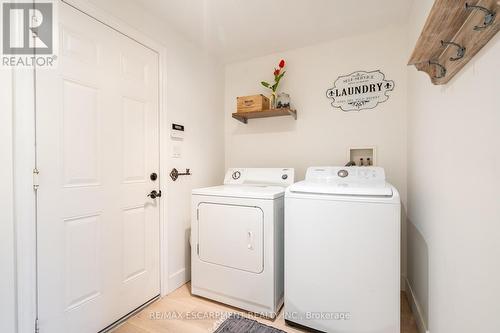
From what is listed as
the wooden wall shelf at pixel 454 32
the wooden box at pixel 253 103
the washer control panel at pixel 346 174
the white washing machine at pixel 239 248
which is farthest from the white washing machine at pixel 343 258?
the wooden box at pixel 253 103

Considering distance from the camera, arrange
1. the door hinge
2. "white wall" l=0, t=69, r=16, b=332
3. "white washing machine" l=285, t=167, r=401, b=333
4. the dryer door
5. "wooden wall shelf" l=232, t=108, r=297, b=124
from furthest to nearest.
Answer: "wooden wall shelf" l=232, t=108, r=297, b=124 → the dryer door → "white washing machine" l=285, t=167, r=401, b=333 → the door hinge → "white wall" l=0, t=69, r=16, b=332

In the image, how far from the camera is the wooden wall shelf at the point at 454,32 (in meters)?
0.64

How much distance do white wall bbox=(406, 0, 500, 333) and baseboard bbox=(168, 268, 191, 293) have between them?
6.00 feet

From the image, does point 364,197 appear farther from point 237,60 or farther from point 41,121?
point 237,60

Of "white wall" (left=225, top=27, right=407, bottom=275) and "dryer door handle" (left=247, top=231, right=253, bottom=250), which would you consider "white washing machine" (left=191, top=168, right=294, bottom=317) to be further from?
"white wall" (left=225, top=27, right=407, bottom=275)

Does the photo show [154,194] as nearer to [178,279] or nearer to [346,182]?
[178,279]

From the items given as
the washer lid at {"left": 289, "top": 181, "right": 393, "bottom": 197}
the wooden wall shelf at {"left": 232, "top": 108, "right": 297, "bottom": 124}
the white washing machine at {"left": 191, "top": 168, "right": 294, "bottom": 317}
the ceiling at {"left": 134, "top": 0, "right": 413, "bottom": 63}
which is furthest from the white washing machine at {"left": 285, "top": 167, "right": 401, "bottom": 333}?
the ceiling at {"left": 134, "top": 0, "right": 413, "bottom": 63}

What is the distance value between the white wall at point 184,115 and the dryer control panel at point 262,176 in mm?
289

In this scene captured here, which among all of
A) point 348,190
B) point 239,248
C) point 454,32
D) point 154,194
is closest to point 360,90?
point 348,190

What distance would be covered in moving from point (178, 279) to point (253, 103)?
1818mm

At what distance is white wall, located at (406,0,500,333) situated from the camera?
2.28 feet

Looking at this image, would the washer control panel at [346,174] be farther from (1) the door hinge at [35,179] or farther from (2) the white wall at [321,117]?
(1) the door hinge at [35,179]

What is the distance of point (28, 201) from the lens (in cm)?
113

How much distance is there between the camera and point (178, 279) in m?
2.03
